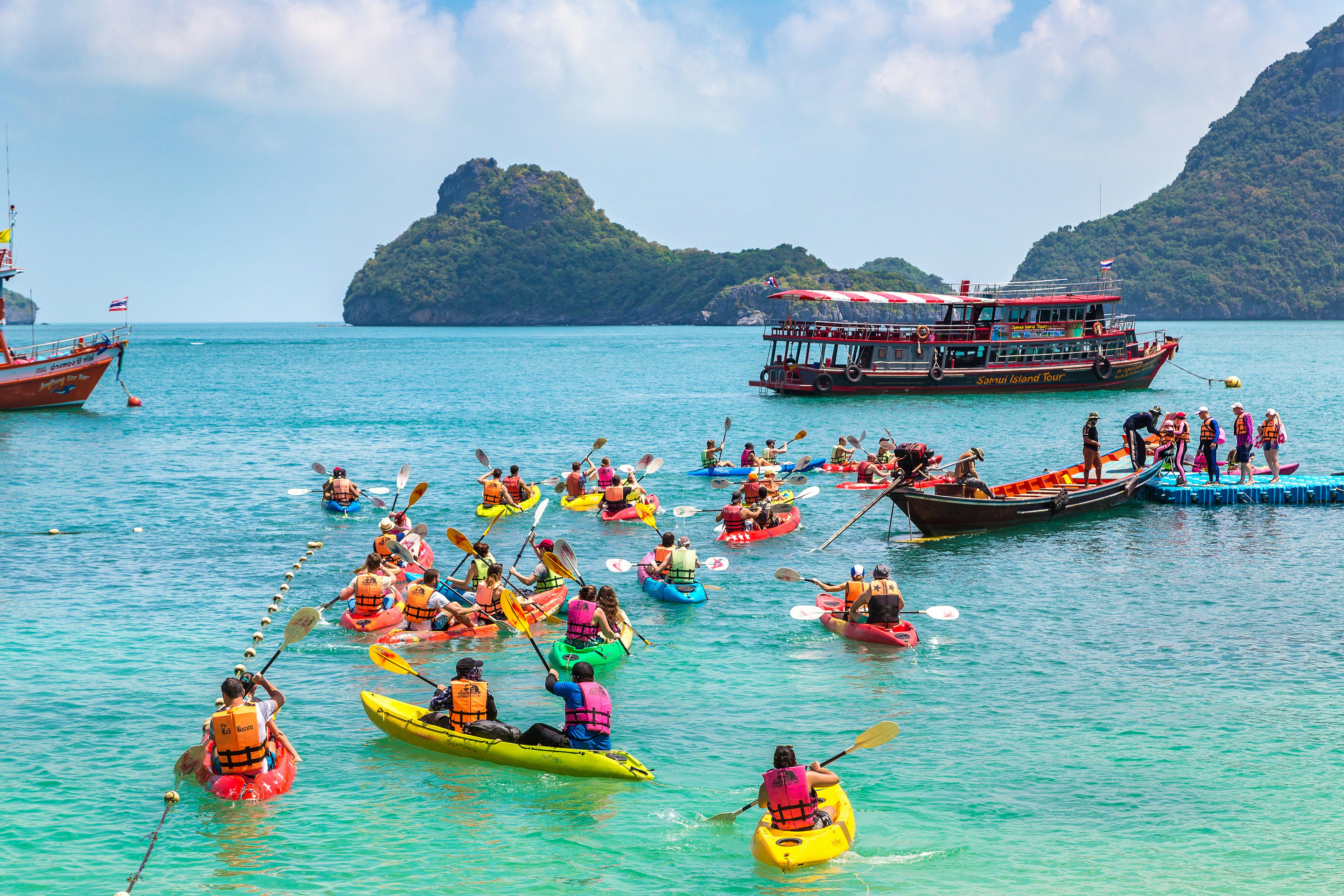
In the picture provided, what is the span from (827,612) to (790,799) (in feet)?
31.7

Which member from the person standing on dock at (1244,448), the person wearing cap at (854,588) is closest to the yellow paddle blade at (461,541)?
the person wearing cap at (854,588)

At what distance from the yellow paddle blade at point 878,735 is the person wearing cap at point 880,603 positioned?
711 centimetres

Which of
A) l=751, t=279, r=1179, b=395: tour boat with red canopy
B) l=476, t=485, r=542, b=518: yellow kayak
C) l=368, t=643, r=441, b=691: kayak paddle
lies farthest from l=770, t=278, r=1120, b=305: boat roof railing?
l=368, t=643, r=441, b=691: kayak paddle

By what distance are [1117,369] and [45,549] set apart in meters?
65.8

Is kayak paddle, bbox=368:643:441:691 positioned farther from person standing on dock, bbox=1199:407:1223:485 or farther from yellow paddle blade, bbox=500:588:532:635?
person standing on dock, bbox=1199:407:1223:485

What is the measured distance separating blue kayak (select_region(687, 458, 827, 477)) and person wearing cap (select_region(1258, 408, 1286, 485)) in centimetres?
1471

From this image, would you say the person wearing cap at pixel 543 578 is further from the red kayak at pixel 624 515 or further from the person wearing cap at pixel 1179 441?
the person wearing cap at pixel 1179 441

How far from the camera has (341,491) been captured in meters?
36.1

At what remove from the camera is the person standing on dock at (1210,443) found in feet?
118

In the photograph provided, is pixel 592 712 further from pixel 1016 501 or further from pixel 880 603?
pixel 1016 501

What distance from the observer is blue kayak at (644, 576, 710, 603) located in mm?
24750

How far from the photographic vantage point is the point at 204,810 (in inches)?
591

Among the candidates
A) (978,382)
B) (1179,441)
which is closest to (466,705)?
(1179,441)

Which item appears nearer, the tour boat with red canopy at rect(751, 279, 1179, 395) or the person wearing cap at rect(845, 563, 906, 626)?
the person wearing cap at rect(845, 563, 906, 626)
